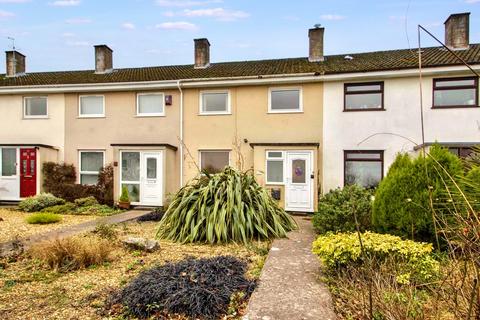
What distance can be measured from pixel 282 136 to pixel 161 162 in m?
5.06

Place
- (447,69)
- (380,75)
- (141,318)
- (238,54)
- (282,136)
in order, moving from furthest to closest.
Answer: (238,54)
(282,136)
(380,75)
(447,69)
(141,318)

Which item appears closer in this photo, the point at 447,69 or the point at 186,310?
the point at 186,310

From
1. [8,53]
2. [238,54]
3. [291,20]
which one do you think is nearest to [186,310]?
[291,20]

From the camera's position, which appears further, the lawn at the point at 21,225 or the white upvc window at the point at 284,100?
the white upvc window at the point at 284,100

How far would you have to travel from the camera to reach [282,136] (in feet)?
40.9

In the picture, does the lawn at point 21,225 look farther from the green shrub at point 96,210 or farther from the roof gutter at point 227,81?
the roof gutter at point 227,81

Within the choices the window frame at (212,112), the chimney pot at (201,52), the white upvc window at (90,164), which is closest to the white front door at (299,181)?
the window frame at (212,112)

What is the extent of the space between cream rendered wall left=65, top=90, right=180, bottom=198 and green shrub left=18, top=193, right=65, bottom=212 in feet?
7.16

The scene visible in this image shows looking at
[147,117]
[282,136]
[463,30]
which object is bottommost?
[282,136]

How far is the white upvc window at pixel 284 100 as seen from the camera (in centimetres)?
1255

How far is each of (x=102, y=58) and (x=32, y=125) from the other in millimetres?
4903

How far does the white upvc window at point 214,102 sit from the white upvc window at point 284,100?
72.9 inches

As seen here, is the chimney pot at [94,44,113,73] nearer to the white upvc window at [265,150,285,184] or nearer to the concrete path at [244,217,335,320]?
the white upvc window at [265,150,285,184]

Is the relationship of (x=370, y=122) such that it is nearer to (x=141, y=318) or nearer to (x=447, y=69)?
(x=447, y=69)
